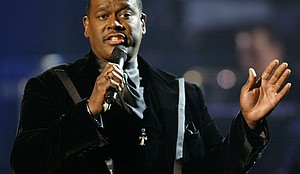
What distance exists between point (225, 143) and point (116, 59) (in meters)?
0.34

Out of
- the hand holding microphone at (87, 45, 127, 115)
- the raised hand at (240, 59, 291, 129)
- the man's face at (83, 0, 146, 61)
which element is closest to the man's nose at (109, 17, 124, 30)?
the man's face at (83, 0, 146, 61)

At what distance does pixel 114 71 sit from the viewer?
961mm

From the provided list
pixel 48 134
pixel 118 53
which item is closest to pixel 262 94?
pixel 118 53

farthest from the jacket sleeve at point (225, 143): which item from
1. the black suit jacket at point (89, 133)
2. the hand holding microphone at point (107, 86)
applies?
the hand holding microphone at point (107, 86)

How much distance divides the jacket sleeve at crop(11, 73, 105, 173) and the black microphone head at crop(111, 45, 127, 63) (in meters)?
0.11

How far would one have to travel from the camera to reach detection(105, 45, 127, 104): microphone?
941mm

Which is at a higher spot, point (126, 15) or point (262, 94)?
point (126, 15)

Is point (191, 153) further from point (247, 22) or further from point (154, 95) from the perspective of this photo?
point (247, 22)

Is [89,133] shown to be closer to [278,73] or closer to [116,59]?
[116,59]

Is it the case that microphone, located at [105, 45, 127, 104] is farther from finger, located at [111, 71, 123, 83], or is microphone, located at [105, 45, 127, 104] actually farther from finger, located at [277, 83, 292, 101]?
finger, located at [277, 83, 292, 101]

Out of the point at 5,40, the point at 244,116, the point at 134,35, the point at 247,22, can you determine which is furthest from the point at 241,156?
the point at 5,40

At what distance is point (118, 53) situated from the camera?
1104 millimetres

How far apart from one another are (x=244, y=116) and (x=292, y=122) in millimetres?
513

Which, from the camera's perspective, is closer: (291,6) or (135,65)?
(135,65)
